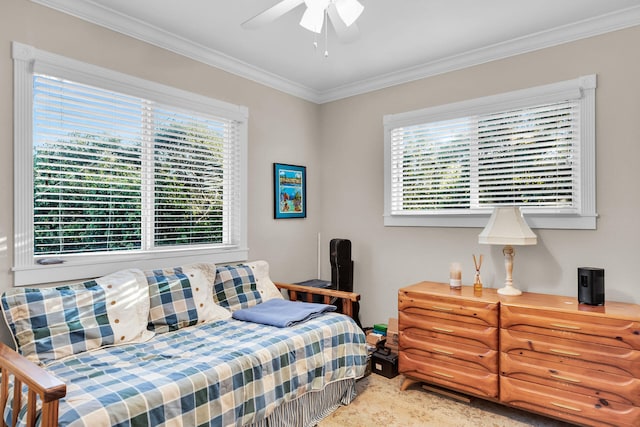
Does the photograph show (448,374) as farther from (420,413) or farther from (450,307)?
(450,307)

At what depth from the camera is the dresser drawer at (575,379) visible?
2209 millimetres

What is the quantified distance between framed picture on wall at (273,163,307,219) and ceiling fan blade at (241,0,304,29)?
1880 mm

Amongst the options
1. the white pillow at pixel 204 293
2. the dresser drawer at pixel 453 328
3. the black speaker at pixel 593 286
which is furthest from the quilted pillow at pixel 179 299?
the black speaker at pixel 593 286

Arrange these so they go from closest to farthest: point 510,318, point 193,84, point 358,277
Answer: point 510,318
point 193,84
point 358,277

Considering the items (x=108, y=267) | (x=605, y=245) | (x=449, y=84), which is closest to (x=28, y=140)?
(x=108, y=267)

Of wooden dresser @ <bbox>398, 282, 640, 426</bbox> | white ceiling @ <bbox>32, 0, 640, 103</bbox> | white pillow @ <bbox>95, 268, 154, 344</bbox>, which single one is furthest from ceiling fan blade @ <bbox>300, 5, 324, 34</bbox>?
wooden dresser @ <bbox>398, 282, 640, 426</bbox>

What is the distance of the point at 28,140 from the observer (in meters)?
2.30

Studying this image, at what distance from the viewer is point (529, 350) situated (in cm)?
250

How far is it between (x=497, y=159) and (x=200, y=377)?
2647 millimetres

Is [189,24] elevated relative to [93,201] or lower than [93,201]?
elevated

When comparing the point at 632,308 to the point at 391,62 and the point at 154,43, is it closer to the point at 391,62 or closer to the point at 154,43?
the point at 391,62

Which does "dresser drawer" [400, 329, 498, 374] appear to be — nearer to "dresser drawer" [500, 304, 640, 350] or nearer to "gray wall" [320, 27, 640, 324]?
"dresser drawer" [500, 304, 640, 350]

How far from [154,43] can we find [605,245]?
→ 137 inches

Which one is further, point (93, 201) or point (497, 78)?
point (497, 78)
